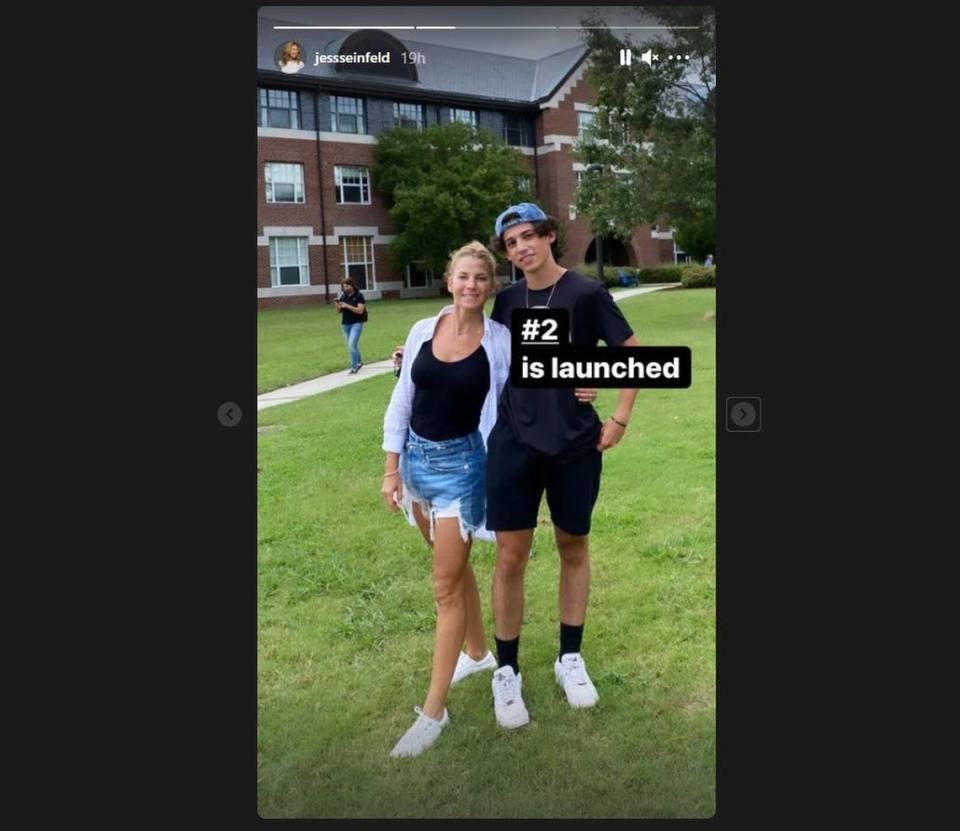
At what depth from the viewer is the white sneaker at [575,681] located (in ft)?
10.8

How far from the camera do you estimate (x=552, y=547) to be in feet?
11.1

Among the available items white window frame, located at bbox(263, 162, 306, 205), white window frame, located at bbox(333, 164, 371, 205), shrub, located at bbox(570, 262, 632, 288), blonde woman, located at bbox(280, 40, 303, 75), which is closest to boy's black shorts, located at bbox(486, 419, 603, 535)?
shrub, located at bbox(570, 262, 632, 288)

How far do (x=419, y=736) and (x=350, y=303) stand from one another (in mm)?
1605

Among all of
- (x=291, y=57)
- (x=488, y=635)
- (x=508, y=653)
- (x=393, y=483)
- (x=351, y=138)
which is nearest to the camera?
(x=291, y=57)

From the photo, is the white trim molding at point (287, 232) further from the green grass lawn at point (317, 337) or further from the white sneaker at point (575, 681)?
the white sneaker at point (575, 681)

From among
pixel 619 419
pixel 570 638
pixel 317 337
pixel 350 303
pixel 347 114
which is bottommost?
pixel 570 638

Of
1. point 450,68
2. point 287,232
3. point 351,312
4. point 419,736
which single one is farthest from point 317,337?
point 419,736

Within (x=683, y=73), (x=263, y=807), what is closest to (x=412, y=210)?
(x=683, y=73)

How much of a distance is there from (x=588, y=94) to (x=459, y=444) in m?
1.38

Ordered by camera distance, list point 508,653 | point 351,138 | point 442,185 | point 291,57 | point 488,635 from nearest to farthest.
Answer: point 291,57 → point 442,185 → point 351,138 → point 508,653 → point 488,635

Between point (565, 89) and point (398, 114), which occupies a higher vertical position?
point (565, 89)

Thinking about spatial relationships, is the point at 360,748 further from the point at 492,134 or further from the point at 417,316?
the point at 492,134

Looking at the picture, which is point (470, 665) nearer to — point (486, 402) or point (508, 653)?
point (508, 653)

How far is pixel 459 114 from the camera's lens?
323cm
